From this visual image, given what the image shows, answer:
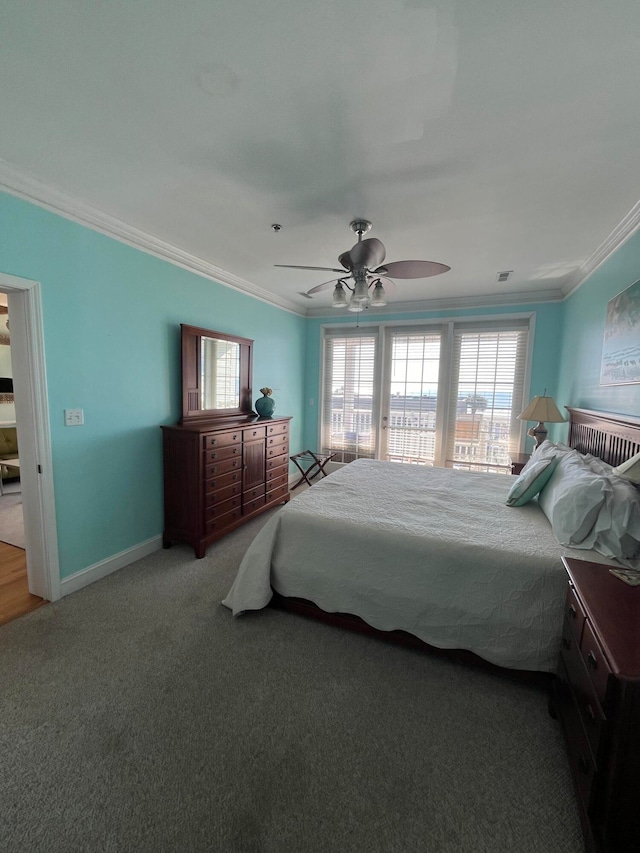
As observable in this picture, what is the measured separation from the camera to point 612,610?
1.17 meters

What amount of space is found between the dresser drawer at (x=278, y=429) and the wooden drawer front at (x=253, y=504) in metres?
0.73

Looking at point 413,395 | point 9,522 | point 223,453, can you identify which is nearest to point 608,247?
point 413,395

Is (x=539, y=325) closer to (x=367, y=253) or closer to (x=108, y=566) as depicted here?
(x=367, y=253)

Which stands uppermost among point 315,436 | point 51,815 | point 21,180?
point 21,180

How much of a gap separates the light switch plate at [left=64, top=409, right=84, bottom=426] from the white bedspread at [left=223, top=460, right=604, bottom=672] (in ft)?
5.09

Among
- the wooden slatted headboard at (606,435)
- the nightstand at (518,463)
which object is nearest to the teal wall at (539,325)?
the nightstand at (518,463)

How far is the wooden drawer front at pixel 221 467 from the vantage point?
2.99 metres

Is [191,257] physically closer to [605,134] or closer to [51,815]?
[605,134]

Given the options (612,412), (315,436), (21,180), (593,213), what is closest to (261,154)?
(21,180)

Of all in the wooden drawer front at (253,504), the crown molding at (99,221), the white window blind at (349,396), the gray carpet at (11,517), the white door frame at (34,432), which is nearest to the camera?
the crown molding at (99,221)

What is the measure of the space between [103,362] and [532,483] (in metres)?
3.23

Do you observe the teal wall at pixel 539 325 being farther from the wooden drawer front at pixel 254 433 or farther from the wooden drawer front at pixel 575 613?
the wooden drawer front at pixel 575 613

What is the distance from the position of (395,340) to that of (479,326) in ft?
3.63

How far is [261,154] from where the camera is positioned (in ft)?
5.83
